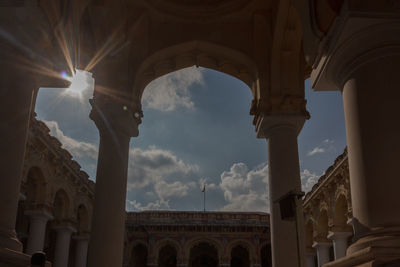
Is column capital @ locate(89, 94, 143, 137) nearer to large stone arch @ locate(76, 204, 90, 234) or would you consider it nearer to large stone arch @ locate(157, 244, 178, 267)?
large stone arch @ locate(76, 204, 90, 234)

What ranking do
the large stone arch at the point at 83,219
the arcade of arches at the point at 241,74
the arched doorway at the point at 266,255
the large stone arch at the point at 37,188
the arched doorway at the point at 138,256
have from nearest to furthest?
1. the arcade of arches at the point at 241,74
2. the large stone arch at the point at 37,188
3. the large stone arch at the point at 83,219
4. the arched doorway at the point at 138,256
5. the arched doorway at the point at 266,255

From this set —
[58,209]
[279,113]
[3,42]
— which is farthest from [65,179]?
[3,42]

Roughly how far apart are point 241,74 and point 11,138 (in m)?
A: 5.03

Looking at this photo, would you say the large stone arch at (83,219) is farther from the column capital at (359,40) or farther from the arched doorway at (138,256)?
the column capital at (359,40)

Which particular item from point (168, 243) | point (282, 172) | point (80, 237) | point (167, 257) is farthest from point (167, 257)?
point (282, 172)

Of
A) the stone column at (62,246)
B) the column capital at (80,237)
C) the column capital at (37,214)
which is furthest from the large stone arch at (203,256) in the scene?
the column capital at (37,214)

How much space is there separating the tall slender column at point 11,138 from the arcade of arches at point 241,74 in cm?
1

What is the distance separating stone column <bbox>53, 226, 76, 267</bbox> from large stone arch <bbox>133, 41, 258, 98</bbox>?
10.7 m

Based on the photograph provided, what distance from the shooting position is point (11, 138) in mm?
4074

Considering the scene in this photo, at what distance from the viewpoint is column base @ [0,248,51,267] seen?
3.55 meters

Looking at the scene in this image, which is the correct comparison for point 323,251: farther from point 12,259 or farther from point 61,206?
point 12,259

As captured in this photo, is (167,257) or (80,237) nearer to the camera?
(80,237)

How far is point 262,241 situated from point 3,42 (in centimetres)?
2487

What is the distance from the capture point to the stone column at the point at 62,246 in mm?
16562
